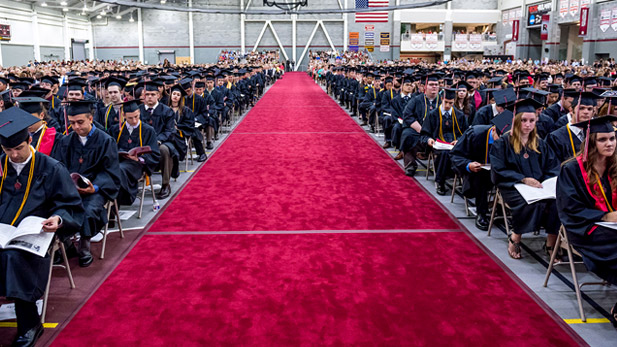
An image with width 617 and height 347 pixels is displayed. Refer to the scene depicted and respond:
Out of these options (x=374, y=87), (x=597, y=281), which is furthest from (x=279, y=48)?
(x=597, y=281)

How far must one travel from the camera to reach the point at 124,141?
598 cm

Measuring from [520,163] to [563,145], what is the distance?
0.64 meters

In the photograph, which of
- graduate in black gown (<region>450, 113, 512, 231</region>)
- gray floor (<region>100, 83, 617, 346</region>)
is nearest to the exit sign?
gray floor (<region>100, 83, 617, 346</region>)

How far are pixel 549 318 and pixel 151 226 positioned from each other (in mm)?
4140

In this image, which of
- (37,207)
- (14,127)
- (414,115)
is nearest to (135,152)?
(37,207)

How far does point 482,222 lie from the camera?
5422mm

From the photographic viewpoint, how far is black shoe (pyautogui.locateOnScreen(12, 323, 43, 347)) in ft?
10.2

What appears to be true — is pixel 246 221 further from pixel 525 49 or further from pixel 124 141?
pixel 525 49

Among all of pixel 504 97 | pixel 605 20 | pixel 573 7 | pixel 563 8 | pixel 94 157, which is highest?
pixel 563 8

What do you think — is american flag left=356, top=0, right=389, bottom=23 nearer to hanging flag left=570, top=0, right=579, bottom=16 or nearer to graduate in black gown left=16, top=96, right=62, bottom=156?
hanging flag left=570, top=0, right=579, bottom=16

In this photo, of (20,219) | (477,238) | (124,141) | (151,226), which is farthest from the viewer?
(124,141)

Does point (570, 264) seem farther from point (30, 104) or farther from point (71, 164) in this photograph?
point (30, 104)

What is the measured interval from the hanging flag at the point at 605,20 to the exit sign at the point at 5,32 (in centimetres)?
3521

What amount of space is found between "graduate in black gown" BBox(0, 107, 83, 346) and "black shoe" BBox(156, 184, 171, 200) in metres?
2.88
